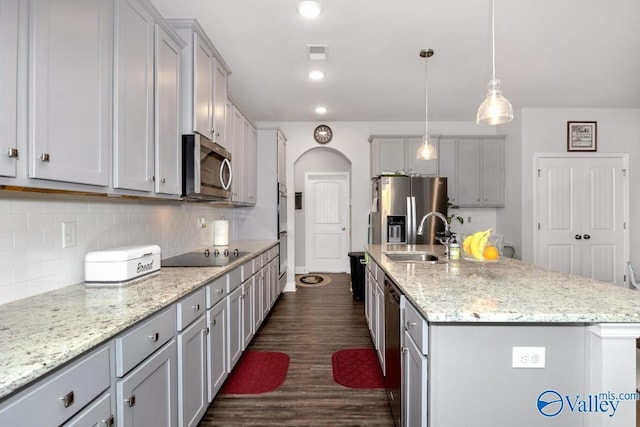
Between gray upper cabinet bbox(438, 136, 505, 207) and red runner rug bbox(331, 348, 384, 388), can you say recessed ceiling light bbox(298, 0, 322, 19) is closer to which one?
red runner rug bbox(331, 348, 384, 388)

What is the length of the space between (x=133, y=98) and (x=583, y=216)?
5.62 meters

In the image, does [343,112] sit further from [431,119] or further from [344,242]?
[344,242]

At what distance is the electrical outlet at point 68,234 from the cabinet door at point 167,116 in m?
0.44

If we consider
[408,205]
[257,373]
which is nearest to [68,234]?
[257,373]

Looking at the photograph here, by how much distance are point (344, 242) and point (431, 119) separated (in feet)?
9.80

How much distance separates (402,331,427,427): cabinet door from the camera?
4.06 feet

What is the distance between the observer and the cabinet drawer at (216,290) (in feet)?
6.39

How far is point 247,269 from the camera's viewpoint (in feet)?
9.30

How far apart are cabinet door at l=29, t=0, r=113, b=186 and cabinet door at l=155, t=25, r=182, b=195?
42 centimetres

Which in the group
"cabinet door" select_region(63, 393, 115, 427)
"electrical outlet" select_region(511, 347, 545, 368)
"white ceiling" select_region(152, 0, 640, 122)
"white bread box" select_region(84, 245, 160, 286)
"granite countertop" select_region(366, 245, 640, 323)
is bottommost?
"cabinet door" select_region(63, 393, 115, 427)

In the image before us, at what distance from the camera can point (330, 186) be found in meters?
7.03

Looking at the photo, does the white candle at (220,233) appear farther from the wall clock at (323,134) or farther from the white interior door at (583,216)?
the white interior door at (583,216)

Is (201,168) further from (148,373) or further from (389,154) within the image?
(389,154)

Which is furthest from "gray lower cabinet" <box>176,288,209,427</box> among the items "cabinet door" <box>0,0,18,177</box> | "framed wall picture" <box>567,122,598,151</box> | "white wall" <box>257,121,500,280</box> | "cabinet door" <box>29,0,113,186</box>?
"framed wall picture" <box>567,122,598,151</box>
